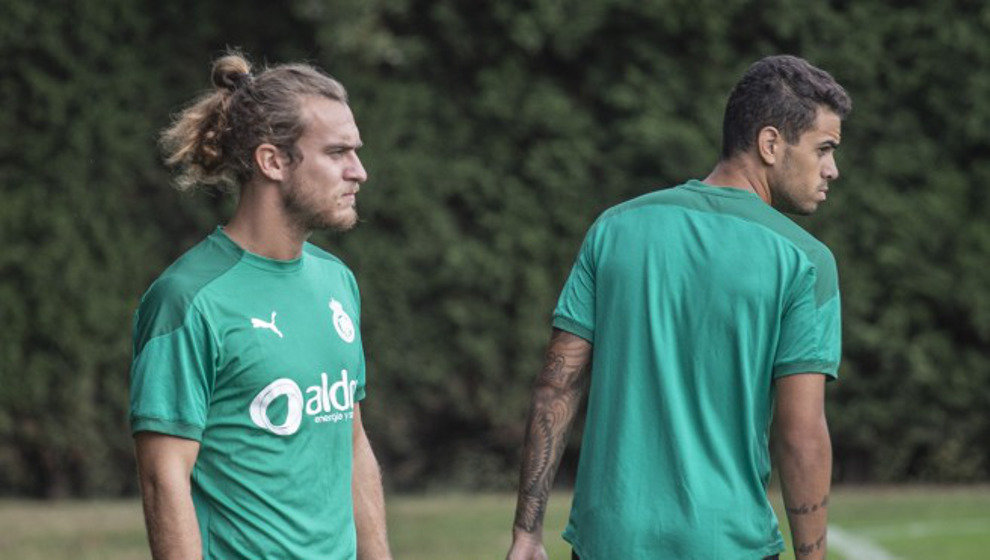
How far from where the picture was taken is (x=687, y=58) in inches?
429

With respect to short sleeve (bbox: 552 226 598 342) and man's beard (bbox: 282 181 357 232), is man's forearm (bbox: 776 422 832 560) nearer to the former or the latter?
short sleeve (bbox: 552 226 598 342)

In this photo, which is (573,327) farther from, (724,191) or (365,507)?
(365,507)

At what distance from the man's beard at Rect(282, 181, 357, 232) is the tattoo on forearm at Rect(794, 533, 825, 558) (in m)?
1.26

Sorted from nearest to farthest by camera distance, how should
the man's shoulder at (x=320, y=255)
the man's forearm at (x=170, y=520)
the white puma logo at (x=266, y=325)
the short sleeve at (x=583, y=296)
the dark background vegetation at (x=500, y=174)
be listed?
the man's forearm at (x=170, y=520) < the white puma logo at (x=266, y=325) < the man's shoulder at (x=320, y=255) < the short sleeve at (x=583, y=296) < the dark background vegetation at (x=500, y=174)

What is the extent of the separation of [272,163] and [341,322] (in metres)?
0.39

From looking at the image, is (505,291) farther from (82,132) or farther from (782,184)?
(782,184)

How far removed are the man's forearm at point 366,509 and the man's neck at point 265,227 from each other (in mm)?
540

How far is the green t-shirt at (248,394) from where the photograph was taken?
3.35m

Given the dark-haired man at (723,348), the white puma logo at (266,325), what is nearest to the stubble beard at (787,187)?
the dark-haired man at (723,348)

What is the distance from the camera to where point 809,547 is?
12.2 ft

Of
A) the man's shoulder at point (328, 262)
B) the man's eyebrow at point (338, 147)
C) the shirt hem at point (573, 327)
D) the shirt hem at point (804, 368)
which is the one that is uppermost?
the man's eyebrow at point (338, 147)

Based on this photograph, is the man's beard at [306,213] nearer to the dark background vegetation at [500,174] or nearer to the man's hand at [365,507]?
the man's hand at [365,507]

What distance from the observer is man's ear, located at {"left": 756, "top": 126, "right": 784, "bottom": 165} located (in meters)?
3.81

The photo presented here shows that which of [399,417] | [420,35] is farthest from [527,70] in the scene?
[399,417]
